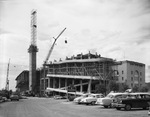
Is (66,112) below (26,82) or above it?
below

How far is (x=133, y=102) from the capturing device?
23125 millimetres

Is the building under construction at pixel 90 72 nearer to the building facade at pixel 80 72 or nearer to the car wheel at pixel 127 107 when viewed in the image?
the building facade at pixel 80 72

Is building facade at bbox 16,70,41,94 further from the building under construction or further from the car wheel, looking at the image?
the car wheel

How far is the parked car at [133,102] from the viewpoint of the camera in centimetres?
2286

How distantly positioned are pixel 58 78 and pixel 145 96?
359ft

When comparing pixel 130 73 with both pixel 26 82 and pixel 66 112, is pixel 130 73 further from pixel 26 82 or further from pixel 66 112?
pixel 66 112

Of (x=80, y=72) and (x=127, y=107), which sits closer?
(x=127, y=107)

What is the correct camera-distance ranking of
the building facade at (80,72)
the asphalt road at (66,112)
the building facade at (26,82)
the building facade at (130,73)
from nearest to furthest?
the asphalt road at (66,112), the building facade at (130,73), the building facade at (80,72), the building facade at (26,82)

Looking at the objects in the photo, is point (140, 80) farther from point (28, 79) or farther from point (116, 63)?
point (28, 79)

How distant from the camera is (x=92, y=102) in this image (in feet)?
111

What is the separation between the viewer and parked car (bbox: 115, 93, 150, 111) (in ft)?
75.0

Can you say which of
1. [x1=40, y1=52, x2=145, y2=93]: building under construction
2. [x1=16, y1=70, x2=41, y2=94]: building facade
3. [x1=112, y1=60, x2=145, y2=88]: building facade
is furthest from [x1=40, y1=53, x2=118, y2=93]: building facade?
[x1=16, y1=70, x2=41, y2=94]: building facade

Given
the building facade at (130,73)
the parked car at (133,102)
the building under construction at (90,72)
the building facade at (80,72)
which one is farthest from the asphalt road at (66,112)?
the building facade at (130,73)

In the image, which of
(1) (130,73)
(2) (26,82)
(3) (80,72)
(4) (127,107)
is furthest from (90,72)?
(4) (127,107)
